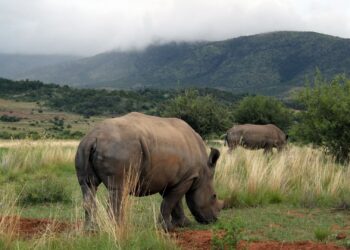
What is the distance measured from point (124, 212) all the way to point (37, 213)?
13.5 ft

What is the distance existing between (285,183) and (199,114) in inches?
655

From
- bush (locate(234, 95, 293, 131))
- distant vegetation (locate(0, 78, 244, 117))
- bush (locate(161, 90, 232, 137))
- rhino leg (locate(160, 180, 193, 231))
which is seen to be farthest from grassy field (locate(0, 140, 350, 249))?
distant vegetation (locate(0, 78, 244, 117))

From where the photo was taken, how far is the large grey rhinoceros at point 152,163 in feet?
24.7

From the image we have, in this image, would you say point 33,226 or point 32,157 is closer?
point 33,226

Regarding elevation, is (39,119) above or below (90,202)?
below

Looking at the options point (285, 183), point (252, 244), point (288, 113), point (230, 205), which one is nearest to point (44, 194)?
point (230, 205)

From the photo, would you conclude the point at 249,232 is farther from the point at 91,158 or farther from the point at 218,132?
the point at 218,132

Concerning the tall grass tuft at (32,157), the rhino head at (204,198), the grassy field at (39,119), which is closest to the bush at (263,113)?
the tall grass tuft at (32,157)

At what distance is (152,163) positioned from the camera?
805cm

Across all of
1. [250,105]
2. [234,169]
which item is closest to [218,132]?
[250,105]

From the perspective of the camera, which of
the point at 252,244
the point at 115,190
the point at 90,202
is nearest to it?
the point at 252,244

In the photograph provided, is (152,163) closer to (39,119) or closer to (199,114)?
(199,114)

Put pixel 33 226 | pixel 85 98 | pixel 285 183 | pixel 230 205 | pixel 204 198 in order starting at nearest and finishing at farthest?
pixel 33 226 → pixel 204 198 → pixel 230 205 → pixel 285 183 → pixel 85 98

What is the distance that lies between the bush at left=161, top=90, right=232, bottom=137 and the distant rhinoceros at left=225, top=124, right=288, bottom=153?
480cm
